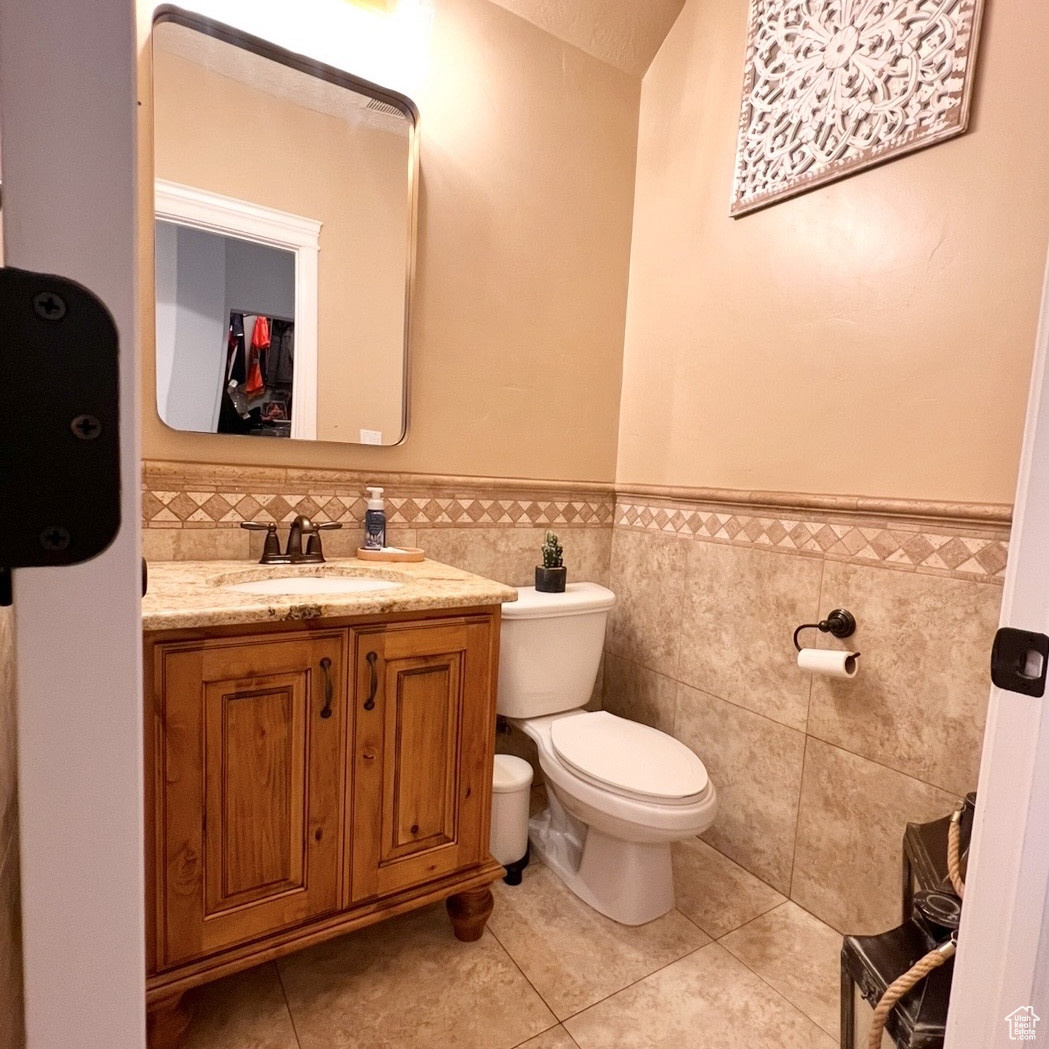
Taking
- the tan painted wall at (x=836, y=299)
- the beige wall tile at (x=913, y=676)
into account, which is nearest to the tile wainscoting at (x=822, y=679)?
the beige wall tile at (x=913, y=676)

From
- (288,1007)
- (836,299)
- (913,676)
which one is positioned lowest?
(288,1007)

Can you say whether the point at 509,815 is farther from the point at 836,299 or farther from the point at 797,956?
the point at 836,299

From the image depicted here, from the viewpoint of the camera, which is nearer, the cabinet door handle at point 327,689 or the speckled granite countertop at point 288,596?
the speckled granite countertop at point 288,596

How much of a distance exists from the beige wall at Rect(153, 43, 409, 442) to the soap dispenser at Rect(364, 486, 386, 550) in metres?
0.18

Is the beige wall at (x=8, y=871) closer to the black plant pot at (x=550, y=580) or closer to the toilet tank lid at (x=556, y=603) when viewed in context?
the toilet tank lid at (x=556, y=603)

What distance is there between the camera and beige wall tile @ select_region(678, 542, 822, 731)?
1.59 metres

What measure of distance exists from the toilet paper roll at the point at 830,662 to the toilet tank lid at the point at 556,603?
573 mm

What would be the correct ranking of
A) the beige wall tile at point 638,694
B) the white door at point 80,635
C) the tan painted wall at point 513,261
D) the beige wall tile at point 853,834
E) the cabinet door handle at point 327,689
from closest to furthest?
the white door at point 80,635 < the cabinet door handle at point 327,689 < the beige wall tile at point 853,834 < the tan painted wall at point 513,261 < the beige wall tile at point 638,694

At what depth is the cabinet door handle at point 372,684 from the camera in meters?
1.21

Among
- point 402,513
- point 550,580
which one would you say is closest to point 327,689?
point 402,513

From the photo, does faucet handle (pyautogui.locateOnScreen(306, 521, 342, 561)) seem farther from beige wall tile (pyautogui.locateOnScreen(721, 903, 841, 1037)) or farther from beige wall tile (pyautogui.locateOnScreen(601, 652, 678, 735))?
beige wall tile (pyautogui.locateOnScreen(721, 903, 841, 1037))

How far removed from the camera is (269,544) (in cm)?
153

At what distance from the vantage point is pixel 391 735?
1258 mm

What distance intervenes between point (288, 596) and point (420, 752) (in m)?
0.44
